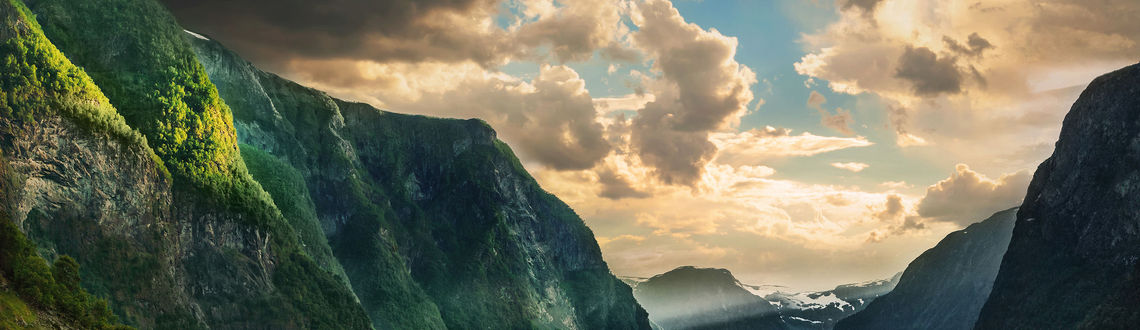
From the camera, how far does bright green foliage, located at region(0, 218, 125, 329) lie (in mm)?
117438

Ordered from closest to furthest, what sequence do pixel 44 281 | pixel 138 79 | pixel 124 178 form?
pixel 44 281, pixel 124 178, pixel 138 79

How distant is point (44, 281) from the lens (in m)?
121

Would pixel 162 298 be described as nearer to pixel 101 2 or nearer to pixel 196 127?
pixel 196 127

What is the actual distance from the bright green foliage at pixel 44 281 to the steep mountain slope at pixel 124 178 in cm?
780

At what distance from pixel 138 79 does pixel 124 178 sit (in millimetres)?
40990

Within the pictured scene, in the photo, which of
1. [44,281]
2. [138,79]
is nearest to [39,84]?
[138,79]

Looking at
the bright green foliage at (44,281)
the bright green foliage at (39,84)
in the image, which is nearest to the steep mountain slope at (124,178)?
the bright green foliage at (39,84)

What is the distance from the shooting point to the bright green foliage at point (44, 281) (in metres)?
117

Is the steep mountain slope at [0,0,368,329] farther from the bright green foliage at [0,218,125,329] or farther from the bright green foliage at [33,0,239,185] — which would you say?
the bright green foliage at [0,218,125,329]

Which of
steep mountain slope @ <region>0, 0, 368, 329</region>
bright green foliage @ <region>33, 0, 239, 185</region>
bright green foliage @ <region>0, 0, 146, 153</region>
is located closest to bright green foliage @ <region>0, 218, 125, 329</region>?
steep mountain slope @ <region>0, 0, 368, 329</region>

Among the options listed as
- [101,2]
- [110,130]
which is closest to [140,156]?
[110,130]

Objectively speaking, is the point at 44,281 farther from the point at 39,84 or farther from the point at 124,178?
the point at 39,84

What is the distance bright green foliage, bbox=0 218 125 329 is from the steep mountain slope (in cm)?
780

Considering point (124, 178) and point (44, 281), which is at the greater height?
point (124, 178)
